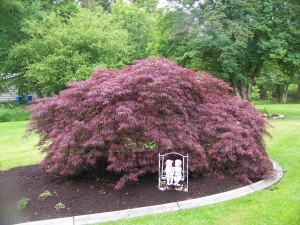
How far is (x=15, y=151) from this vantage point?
7883 mm

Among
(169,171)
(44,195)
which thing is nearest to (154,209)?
(169,171)

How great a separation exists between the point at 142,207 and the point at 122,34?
15.4 metres

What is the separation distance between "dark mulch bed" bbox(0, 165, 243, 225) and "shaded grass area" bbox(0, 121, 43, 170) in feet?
4.02

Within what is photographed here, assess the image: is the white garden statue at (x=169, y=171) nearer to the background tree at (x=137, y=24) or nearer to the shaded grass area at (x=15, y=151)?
the shaded grass area at (x=15, y=151)

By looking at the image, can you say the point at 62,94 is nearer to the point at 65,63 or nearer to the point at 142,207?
the point at 142,207

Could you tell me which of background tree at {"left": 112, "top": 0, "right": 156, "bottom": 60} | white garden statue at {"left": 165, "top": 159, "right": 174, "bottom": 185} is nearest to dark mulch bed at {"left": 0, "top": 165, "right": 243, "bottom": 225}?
white garden statue at {"left": 165, "top": 159, "right": 174, "bottom": 185}

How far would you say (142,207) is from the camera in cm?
375

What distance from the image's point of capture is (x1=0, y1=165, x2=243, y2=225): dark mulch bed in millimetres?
3684

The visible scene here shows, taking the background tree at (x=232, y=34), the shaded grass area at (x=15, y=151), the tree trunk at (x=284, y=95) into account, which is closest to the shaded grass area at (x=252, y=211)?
the shaded grass area at (x=15, y=151)

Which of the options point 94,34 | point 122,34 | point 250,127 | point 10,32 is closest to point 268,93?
point 122,34

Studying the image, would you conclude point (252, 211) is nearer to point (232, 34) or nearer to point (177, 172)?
point (177, 172)

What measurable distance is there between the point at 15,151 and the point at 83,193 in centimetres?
456

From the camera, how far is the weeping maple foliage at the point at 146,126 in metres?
4.12

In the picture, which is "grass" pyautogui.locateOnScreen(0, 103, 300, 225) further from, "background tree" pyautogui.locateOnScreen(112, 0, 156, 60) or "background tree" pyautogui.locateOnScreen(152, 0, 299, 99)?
"background tree" pyautogui.locateOnScreen(112, 0, 156, 60)
